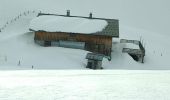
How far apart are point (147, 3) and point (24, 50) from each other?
150 ft

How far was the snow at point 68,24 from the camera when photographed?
40531mm

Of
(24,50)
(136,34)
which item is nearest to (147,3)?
(136,34)

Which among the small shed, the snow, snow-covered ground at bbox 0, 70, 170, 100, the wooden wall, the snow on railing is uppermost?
the snow on railing

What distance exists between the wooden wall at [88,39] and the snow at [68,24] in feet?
1.46

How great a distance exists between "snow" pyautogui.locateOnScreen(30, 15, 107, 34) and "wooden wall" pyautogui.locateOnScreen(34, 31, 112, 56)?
444 mm

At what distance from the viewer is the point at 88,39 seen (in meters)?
40.5

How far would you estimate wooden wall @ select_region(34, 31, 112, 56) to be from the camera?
40156 millimetres

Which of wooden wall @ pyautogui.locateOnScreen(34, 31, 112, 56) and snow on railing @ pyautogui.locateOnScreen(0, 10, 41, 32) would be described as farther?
snow on railing @ pyautogui.locateOnScreen(0, 10, 41, 32)

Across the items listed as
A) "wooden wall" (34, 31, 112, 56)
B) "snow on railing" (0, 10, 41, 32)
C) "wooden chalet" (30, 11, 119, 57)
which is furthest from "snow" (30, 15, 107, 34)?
"snow on railing" (0, 10, 41, 32)

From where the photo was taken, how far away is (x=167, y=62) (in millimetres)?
42469

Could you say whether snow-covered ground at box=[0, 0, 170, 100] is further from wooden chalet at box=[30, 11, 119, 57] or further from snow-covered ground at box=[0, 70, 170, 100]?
wooden chalet at box=[30, 11, 119, 57]

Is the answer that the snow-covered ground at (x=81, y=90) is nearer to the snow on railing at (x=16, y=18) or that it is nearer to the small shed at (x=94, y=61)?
the small shed at (x=94, y=61)

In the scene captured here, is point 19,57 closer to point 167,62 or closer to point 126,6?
point 167,62

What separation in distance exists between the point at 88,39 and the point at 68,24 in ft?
9.06
